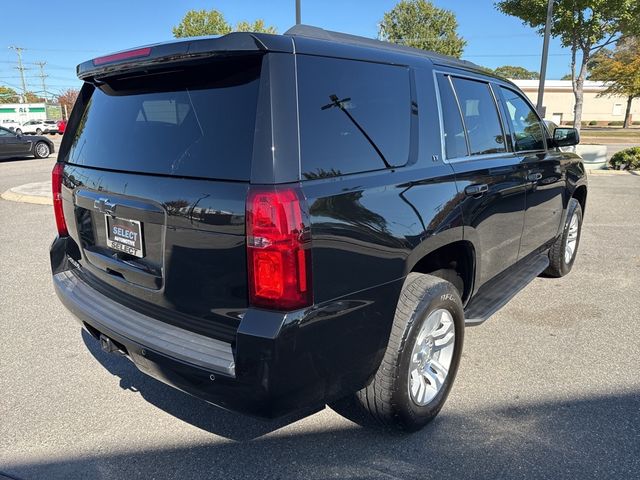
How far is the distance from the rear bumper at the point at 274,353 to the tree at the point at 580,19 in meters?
15.7

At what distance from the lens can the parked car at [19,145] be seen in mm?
17297

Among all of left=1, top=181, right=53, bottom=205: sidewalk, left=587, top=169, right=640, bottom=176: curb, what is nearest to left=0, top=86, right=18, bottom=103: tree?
left=1, top=181, right=53, bottom=205: sidewalk

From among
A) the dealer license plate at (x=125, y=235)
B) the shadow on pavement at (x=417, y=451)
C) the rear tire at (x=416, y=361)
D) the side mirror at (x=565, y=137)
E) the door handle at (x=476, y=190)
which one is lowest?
the shadow on pavement at (x=417, y=451)

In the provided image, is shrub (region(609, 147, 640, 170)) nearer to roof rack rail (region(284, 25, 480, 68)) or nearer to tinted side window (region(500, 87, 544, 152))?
tinted side window (region(500, 87, 544, 152))

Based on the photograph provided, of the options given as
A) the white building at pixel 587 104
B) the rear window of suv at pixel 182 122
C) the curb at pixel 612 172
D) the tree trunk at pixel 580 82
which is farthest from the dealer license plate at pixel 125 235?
the white building at pixel 587 104

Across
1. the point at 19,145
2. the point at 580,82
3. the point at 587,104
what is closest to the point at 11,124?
the point at 19,145

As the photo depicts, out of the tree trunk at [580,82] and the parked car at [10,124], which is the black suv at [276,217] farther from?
the parked car at [10,124]

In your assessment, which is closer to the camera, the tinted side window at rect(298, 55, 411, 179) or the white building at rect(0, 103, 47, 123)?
the tinted side window at rect(298, 55, 411, 179)

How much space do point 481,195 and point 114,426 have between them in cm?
253

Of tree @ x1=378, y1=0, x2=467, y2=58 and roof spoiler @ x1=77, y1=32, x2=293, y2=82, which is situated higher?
tree @ x1=378, y1=0, x2=467, y2=58

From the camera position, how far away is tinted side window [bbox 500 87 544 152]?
383 centimetres

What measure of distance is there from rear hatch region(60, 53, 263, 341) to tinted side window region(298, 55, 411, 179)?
238 mm

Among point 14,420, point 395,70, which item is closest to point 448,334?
point 395,70

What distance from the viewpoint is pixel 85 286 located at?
9.21 feet
